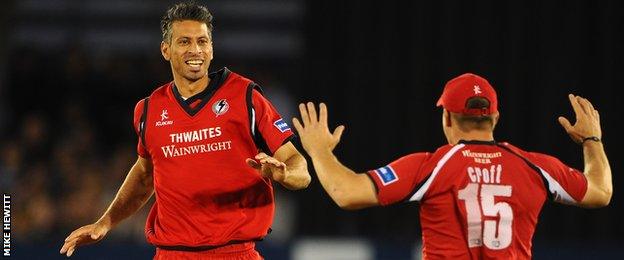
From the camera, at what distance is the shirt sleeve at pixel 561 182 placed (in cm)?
454

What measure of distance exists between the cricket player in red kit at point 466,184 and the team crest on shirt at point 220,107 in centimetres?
72

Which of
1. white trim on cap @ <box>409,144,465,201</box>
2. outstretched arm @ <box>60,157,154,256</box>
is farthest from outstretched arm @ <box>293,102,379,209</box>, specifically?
outstretched arm @ <box>60,157,154,256</box>

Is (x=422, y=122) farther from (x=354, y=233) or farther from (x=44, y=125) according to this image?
(x=44, y=125)

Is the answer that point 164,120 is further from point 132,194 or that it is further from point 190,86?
point 132,194

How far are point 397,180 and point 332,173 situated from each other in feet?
0.89

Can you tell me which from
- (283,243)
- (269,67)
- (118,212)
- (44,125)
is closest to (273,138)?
(118,212)

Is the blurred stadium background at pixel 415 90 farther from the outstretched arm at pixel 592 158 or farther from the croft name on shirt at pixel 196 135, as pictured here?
the outstretched arm at pixel 592 158

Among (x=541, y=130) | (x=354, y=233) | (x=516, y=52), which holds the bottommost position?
(x=354, y=233)

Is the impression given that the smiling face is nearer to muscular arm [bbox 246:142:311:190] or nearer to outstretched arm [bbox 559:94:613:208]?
muscular arm [bbox 246:142:311:190]

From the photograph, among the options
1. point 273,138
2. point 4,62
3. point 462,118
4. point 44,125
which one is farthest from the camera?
point 4,62

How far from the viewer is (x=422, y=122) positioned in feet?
30.2

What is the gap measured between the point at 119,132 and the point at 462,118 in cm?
663

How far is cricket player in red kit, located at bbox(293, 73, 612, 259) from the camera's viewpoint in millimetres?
4402

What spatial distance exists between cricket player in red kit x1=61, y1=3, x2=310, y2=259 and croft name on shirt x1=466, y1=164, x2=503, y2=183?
0.87 meters
